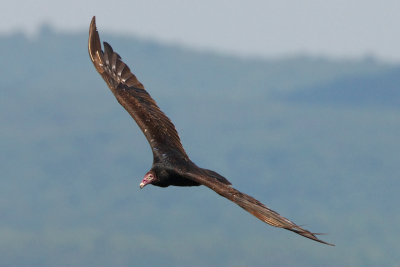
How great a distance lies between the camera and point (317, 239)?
1002cm

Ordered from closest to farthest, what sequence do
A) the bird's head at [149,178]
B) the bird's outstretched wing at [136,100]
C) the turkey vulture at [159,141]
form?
the turkey vulture at [159,141]
the bird's head at [149,178]
the bird's outstretched wing at [136,100]

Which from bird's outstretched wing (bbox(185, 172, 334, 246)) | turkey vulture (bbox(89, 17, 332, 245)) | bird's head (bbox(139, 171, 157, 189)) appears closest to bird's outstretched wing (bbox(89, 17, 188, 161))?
turkey vulture (bbox(89, 17, 332, 245))

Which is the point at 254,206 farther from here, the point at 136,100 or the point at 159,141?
the point at 136,100

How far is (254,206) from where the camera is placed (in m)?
11.7

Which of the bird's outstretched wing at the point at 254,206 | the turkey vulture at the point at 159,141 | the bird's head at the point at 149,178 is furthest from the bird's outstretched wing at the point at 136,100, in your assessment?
the bird's outstretched wing at the point at 254,206

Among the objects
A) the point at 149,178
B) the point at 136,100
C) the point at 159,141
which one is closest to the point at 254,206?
the point at 149,178

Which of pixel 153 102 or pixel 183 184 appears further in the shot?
pixel 153 102

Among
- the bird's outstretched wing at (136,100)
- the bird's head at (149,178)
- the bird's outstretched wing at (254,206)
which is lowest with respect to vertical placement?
the bird's outstretched wing at (254,206)

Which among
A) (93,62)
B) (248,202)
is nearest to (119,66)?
(93,62)

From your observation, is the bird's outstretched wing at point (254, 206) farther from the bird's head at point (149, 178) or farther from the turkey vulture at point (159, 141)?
→ the bird's head at point (149, 178)

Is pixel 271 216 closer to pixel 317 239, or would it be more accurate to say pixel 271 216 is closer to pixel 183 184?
pixel 317 239

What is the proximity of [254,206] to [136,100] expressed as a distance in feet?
17.7

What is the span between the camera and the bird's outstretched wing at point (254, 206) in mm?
10727

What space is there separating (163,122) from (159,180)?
6.19ft
